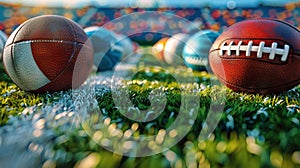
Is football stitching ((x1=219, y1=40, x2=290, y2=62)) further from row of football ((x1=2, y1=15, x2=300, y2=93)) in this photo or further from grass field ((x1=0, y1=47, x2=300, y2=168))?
grass field ((x1=0, y1=47, x2=300, y2=168))

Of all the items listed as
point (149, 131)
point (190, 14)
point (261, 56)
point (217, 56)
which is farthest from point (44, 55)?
point (190, 14)

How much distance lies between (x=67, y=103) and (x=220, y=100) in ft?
4.88

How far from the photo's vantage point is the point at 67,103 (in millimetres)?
3189

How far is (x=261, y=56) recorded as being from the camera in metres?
3.31

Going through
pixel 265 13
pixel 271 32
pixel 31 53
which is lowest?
pixel 265 13

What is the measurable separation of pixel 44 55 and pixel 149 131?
164 centimetres

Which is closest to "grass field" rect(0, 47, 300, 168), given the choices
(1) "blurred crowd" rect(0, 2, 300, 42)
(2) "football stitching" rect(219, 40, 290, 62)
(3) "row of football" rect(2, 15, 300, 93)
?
(3) "row of football" rect(2, 15, 300, 93)

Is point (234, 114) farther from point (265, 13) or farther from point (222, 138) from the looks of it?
point (265, 13)

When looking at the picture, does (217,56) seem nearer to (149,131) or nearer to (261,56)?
(261,56)

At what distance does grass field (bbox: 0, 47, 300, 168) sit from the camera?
6.54 feet

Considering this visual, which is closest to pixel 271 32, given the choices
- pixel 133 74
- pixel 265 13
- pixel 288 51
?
pixel 288 51

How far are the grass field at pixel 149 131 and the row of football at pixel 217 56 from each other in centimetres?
15

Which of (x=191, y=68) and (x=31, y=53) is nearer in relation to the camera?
(x=31, y=53)

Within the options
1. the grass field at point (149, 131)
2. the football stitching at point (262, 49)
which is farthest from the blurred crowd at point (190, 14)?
the grass field at point (149, 131)
